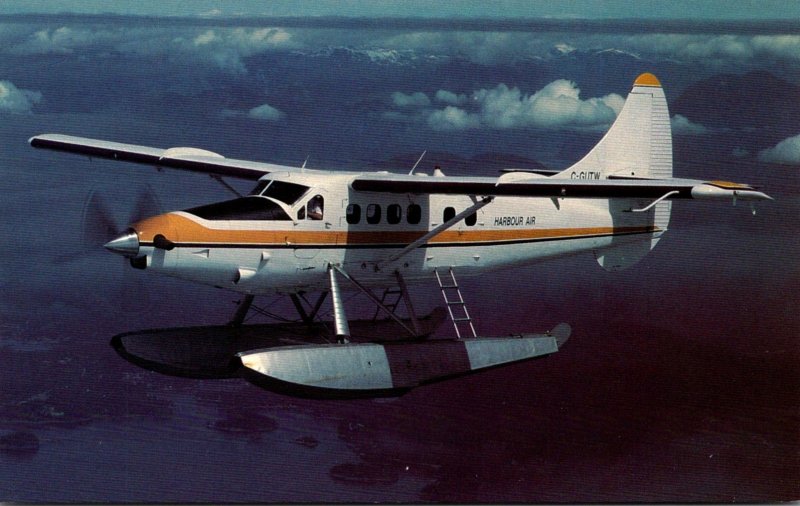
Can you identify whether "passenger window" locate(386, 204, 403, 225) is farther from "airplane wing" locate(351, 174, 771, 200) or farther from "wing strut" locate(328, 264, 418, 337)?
"wing strut" locate(328, 264, 418, 337)

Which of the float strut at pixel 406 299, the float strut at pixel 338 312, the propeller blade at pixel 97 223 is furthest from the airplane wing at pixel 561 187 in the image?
the propeller blade at pixel 97 223

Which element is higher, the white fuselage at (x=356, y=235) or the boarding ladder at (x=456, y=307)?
the white fuselage at (x=356, y=235)

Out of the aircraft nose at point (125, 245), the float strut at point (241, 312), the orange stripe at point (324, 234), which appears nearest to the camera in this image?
the aircraft nose at point (125, 245)

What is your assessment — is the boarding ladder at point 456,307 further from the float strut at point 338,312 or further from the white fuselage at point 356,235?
the float strut at point 338,312

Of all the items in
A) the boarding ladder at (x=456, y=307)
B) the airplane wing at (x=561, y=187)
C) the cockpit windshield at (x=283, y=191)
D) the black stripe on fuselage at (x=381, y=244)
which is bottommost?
the boarding ladder at (x=456, y=307)

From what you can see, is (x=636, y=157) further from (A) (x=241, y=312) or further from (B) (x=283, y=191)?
(A) (x=241, y=312)

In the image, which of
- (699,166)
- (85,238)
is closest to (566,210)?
(699,166)
